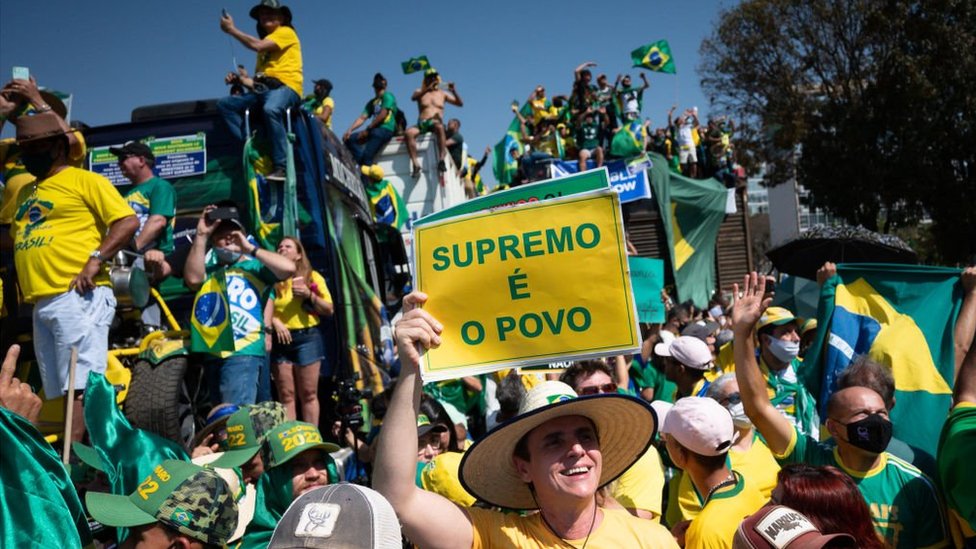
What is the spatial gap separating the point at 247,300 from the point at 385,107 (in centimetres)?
693

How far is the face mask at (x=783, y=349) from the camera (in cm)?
565

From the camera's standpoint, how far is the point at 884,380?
140 inches

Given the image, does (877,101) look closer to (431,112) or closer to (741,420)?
(431,112)

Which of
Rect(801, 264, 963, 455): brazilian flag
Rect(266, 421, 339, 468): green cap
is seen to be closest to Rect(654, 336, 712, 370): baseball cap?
Rect(801, 264, 963, 455): brazilian flag

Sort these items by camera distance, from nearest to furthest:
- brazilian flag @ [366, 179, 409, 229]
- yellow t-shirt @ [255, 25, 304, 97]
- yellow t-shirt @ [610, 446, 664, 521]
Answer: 1. yellow t-shirt @ [610, 446, 664, 521]
2. yellow t-shirt @ [255, 25, 304, 97]
3. brazilian flag @ [366, 179, 409, 229]

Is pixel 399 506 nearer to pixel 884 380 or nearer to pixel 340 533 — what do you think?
pixel 340 533

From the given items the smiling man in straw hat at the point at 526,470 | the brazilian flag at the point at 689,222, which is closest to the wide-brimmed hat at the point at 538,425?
the smiling man in straw hat at the point at 526,470

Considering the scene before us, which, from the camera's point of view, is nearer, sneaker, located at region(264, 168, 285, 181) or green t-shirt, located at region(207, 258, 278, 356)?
green t-shirt, located at region(207, 258, 278, 356)

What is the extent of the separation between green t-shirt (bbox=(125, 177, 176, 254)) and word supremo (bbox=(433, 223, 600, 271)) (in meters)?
3.84

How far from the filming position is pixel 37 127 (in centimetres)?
499

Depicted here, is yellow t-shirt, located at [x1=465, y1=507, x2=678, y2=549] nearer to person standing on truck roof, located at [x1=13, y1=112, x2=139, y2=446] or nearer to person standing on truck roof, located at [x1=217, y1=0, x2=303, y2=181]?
person standing on truck roof, located at [x1=13, y1=112, x2=139, y2=446]

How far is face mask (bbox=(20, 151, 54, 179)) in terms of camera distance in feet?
16.8

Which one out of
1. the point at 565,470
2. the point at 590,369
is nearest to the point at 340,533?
the point at 565,470

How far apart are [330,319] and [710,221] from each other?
12.8m
